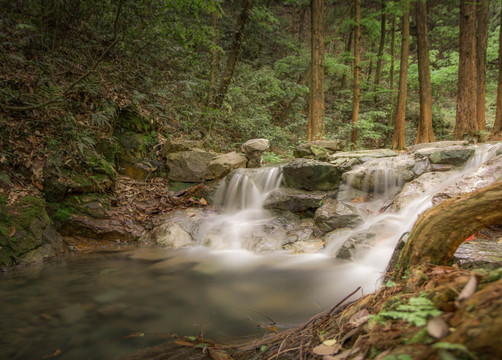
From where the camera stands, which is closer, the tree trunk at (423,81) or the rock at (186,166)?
the rock at (186,166)

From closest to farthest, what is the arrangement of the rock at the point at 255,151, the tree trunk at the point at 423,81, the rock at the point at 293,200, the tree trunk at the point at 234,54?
the rock at the point at 293,200 → the rock at the point at 255,151 → the tree trunk at the point at 234,54 → the tree trunk at the point at 423,81

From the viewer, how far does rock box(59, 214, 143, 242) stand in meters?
5.27

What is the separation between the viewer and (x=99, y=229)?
547 centimetres

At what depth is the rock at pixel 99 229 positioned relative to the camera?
207 inches

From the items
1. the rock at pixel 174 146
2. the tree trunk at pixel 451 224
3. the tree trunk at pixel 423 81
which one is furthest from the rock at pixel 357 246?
the tree trunk at pixel 423 81

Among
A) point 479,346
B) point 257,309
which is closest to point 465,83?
point 257,309

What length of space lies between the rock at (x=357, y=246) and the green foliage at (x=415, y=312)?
10.6 ft

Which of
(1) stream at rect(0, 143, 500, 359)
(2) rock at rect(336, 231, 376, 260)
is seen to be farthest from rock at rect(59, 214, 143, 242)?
(2) rock at rect(336, 231, 376, 260)

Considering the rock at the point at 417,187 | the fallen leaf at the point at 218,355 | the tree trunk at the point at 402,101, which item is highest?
the tree trunk at the point at 402,101

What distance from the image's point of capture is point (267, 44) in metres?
17.2

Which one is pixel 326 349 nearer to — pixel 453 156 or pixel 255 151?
pixel 453 156

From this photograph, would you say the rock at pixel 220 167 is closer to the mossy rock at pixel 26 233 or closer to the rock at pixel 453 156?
the mossy rock at pixel 26 233

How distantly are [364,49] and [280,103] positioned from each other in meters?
14.2

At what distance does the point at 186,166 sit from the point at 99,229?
9.42 feet
